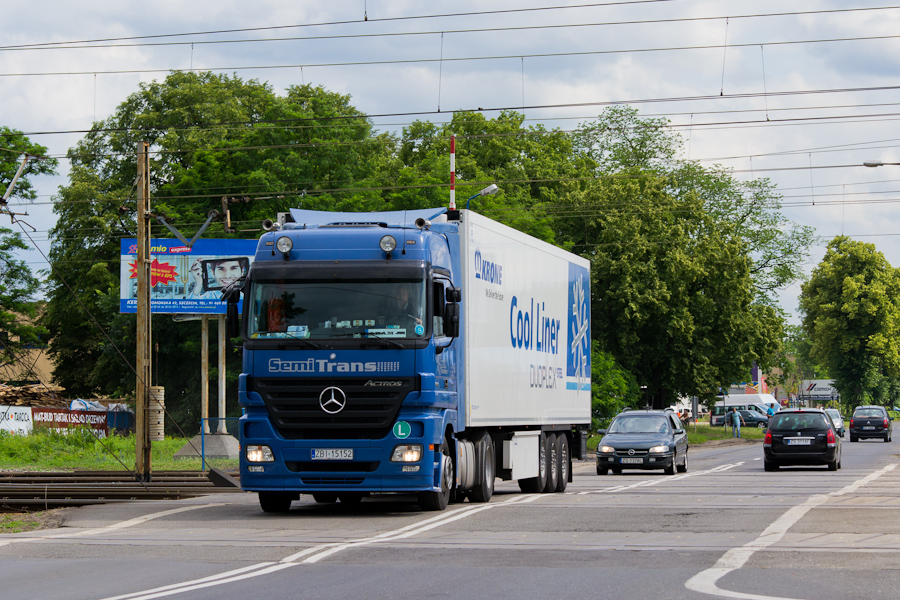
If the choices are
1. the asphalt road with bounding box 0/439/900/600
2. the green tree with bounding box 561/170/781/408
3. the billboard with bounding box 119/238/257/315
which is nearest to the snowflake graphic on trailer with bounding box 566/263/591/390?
the asphalt road with bounding box 0/439/900/600

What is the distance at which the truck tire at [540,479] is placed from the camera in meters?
21.5

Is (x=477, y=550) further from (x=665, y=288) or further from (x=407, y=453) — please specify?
(x=665, y=288)

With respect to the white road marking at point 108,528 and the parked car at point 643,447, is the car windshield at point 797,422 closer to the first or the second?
the parked car at point 643,447

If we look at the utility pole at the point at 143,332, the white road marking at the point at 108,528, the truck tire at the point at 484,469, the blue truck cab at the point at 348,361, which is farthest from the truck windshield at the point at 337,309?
the utility pole at the point at 143,332

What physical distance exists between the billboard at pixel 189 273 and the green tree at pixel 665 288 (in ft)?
57.4

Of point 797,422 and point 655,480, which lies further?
point 797,422

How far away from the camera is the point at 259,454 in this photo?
1609cm

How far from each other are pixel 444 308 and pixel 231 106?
147 feet

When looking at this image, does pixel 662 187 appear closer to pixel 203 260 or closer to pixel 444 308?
pixel 203 260

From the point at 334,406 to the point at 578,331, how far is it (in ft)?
31.5

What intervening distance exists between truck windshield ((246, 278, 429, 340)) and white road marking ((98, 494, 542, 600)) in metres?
2.42

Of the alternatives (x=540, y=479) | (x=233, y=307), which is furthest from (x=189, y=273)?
(x=233, y=307)

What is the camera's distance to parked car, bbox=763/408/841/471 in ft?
100

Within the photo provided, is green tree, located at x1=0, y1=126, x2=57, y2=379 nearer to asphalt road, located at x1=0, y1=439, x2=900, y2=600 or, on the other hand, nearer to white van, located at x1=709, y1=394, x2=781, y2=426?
asphalt road, located at x1=0, y1=439, x2=900, y2=600
